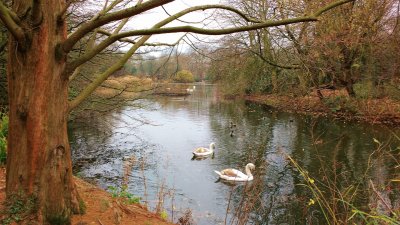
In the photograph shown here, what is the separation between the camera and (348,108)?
19.4 metres

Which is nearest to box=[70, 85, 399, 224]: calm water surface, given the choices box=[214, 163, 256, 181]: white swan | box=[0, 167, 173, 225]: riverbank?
box=[214, 163, 256, 181]: white swan

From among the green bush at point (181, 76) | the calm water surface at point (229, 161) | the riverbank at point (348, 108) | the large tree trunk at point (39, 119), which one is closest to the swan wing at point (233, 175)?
the calm water surface at point (229, 161)

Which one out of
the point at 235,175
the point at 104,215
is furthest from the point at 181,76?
the point at 104,215

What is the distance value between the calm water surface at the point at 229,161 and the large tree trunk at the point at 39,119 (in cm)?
193

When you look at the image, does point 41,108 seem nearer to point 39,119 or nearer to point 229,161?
point 39,119

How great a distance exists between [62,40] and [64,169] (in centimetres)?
119

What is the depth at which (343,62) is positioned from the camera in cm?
1942

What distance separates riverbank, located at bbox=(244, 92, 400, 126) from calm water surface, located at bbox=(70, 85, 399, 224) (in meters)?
1.00

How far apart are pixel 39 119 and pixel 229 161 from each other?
857 centimetres

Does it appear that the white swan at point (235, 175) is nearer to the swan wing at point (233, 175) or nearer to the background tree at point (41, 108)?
the swan wing at point (233, 175)

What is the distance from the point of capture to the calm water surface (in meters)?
6.95

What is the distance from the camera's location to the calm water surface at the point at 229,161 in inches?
274

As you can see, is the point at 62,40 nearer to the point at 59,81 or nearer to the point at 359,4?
the point at 59,81

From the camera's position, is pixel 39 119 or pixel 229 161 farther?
pixel 229 161
